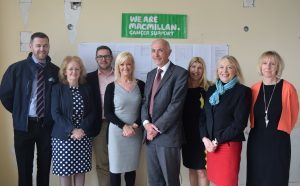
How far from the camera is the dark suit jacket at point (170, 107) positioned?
2.42 m

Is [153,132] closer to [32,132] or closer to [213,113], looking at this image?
[213,113]

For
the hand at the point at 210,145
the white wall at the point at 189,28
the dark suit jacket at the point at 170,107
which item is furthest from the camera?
the white wall at the point at 189,28

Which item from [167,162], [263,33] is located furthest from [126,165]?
[263,33]

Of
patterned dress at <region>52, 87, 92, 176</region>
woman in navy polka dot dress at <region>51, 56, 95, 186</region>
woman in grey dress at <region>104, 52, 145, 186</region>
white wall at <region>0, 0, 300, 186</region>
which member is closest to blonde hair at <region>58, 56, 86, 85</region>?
woman in navy polka dot dress at <region>51, 56, 95, 186</region>

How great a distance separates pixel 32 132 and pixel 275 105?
2157mm

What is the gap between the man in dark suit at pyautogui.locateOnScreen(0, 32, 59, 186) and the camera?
2754 mm

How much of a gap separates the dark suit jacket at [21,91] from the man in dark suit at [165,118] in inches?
38.9

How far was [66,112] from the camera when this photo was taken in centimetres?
266

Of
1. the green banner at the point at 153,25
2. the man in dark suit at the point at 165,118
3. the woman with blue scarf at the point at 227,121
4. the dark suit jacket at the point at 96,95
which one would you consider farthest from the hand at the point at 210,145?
the green banner at the point at 153,25

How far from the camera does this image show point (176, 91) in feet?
7.99

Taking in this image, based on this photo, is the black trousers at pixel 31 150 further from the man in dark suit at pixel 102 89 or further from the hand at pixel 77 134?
the man in dark suit at pixel 102 89

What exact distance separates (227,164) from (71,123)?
1396 millimetres

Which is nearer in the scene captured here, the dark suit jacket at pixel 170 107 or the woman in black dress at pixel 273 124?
the woman in black dress at pixel 273 124

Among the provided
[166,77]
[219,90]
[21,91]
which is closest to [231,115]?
[219,90]
